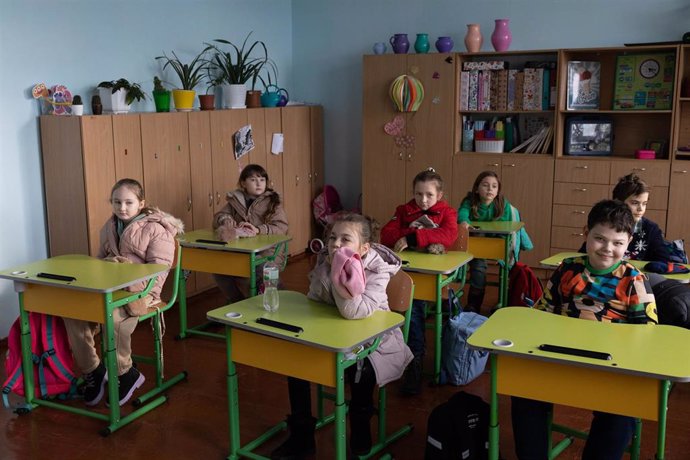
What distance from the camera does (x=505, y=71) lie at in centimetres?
642

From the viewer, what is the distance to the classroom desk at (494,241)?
470 cm

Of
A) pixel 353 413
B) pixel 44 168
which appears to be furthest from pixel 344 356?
pixel 44 168

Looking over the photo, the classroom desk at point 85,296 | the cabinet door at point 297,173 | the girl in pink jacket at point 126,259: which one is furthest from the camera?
the cabinet door at point 297,173

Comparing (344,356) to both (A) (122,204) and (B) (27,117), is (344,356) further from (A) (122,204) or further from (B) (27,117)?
(B) (27,117)

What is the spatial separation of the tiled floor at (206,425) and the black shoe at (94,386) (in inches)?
4.1

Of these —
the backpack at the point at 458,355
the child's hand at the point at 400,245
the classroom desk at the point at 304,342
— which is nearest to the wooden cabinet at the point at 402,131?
the child's hand at the point at 400,245

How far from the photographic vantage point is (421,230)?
4.11 metres

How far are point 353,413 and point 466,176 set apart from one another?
3858 mm

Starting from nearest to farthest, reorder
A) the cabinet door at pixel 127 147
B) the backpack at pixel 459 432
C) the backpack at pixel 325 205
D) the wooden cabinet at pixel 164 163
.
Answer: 1. the backpack at pixel 459 432
2. the wooden cabinet at pixel 164 163
3. the cabinet door at pixel 127 147
4. the backpack at pixel 325 205

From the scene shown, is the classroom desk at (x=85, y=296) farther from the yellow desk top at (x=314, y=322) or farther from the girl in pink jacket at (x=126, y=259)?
the yellow desk top at (x=314, y=322)

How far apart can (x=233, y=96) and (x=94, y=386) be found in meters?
3.16

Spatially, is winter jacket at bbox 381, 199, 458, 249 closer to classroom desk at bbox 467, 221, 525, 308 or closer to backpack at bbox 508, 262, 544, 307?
classroom desk at bbox 467, 221, 525, 308

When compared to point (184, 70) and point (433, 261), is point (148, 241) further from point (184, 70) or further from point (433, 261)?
point (184, 70)

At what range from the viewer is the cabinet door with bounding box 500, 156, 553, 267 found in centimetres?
632
